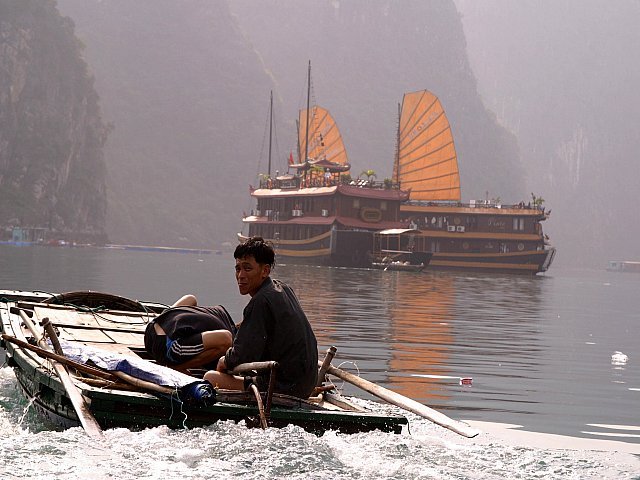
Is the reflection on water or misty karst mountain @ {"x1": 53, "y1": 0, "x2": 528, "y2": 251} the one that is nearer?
the reflection on water

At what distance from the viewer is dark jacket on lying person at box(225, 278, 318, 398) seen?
7.96 m

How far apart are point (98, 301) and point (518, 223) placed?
65184 millimetres

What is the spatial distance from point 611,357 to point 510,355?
2293 mm

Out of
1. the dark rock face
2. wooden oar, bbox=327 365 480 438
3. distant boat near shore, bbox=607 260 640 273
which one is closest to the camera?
wooden oar, bbox=327 365 480 438

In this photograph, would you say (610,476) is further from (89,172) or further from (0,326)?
(89,172)

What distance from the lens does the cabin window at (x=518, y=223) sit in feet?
251

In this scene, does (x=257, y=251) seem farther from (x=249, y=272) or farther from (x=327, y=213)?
(x=327, y=213)

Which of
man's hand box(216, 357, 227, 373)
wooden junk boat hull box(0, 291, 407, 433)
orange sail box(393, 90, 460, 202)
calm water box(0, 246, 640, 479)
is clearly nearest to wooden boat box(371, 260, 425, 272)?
orange sail box(393, 90, 460, 202)

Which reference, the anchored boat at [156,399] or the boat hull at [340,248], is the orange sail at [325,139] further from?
the anchored boat at [156,399]

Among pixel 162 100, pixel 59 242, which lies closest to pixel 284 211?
pixel 59 242

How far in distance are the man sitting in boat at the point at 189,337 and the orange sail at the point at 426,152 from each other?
208ft

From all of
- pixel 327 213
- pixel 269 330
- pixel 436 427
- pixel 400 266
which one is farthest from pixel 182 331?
pixel 327 213

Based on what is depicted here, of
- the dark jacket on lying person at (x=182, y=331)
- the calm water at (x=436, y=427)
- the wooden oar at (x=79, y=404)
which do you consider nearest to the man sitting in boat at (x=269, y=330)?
the calm water at (x=436, y=427)

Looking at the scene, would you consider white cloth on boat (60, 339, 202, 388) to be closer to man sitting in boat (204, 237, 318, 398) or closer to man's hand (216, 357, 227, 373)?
man's hand (216, 357, 227, 373)
